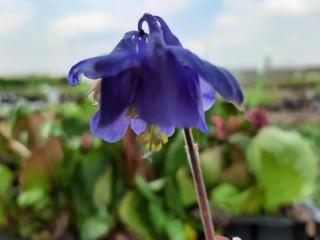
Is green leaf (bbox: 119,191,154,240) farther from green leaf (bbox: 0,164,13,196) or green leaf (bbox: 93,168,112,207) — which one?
green leaf (bbox: 0,164,13,196)

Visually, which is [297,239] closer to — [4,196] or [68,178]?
[68,178]

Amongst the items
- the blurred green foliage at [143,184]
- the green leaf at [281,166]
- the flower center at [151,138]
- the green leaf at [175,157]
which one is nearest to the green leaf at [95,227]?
the blurred green foliage at [143,184]

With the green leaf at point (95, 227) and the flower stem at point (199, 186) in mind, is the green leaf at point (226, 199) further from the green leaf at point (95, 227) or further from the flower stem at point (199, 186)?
the flower stem at point (199, 186)

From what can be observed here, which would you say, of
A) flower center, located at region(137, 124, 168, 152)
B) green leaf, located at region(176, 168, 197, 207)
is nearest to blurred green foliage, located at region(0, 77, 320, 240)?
green leaf, located at region(176, 168, 197, 207)

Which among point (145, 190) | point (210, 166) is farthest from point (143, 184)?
point (210, 166)

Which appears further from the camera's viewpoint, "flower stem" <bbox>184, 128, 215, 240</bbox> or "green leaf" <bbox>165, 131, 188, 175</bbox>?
"green leaf" <bbox>165, 131, 188, 175</bbox>

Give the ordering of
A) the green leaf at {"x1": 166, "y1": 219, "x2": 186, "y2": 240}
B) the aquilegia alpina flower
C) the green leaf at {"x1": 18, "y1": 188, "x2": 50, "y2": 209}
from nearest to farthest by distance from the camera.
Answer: the aquilegia alpina flower → the green leaf at {"x1": 166, "y1": 219, "x2": 186, "y2": 240} → the green leaf at {"x1": 18, "y1": 188, "x2": 50, "y2": 209}

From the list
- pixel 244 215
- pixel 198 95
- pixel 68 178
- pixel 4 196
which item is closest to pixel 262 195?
pixel 244 215
